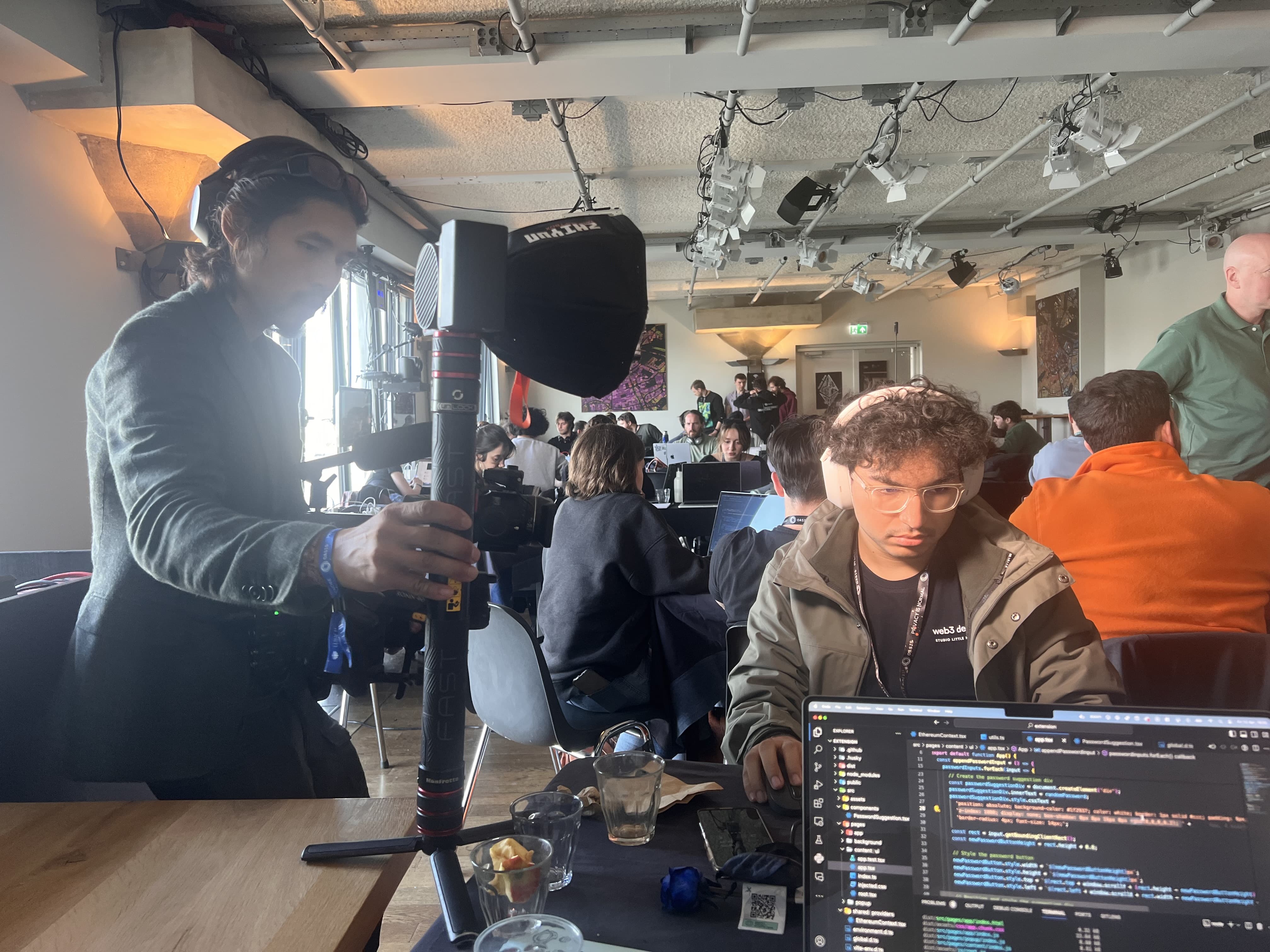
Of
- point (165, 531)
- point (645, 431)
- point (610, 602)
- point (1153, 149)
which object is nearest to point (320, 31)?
point (610, 602)

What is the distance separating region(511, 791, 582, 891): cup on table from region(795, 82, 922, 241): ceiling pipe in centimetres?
453

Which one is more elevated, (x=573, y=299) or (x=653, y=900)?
(x=573, y=299)

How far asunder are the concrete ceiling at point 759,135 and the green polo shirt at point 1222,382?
1.89 m

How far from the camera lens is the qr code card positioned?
0.74 m

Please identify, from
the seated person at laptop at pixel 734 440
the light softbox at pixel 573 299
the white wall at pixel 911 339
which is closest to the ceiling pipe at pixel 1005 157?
the seated person at laptop at pixel 734 440

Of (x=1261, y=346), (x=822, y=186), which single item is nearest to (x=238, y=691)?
(x=1261, y=346)

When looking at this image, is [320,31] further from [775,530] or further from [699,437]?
[699,437]

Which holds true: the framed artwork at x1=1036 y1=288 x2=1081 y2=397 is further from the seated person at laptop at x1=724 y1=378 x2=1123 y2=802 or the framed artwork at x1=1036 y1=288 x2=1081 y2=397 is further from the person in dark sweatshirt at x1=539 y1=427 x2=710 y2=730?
the seated person at laptop at x1=724 y1=378 x2=1123 y2=802

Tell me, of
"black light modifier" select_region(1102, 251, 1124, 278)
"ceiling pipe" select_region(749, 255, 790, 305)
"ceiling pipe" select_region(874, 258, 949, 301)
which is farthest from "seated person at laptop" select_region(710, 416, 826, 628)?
"black light modifier" select_region(1102, 251, 1124, 278)

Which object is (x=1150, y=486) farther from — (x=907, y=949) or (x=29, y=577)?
(x=29, y=577)

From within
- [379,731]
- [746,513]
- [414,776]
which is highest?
[746,513]

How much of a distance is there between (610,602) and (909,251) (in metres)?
6.87

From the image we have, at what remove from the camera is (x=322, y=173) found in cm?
104

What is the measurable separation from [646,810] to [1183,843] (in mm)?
534
